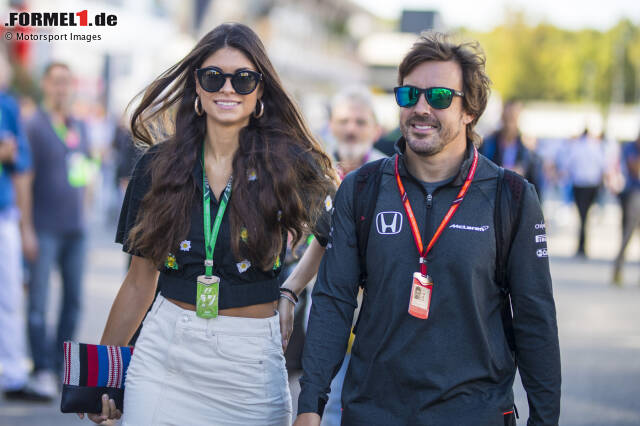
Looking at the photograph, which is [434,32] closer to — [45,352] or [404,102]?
[404,102]

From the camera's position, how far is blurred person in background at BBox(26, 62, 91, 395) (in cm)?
Result: 716

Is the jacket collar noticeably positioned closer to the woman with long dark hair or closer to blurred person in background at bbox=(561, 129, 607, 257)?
the woman with long dark hair

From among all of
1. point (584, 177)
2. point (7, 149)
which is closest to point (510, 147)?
point (7, 149)

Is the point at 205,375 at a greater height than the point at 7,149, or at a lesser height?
lesser

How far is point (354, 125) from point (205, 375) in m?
3.25

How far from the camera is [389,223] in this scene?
10.6 feet

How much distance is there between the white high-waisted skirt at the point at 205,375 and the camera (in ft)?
11.1

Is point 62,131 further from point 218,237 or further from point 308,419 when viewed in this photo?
point 308,419

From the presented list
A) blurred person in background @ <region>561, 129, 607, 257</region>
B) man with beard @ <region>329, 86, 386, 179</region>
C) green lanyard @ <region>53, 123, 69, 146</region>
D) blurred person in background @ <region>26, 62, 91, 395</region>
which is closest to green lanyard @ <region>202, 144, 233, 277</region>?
man with beard @ <region>329, 86, 386, 179</region>

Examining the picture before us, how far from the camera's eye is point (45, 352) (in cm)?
701

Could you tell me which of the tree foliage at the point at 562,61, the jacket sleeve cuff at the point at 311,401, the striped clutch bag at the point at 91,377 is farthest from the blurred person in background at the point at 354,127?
the tree foliage at the point at 562,61

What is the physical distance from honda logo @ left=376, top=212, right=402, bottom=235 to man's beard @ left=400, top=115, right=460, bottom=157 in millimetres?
246
